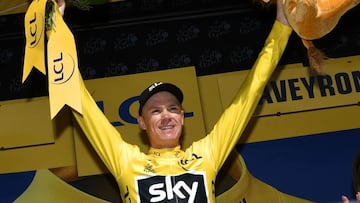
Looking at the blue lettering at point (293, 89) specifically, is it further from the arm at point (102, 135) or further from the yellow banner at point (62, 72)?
the yellow banner at point (62, 72)

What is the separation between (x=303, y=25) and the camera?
2.13m

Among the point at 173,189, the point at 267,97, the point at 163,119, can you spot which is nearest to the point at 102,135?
the point at 163,119

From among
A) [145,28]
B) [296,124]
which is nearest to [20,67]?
[145,28]

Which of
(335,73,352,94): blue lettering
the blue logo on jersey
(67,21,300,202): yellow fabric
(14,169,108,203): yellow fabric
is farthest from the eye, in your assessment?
(335,73,352,94): blue lettering

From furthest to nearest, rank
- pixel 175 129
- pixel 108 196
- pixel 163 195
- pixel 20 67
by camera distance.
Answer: pixel 20 67
pixel 108 196
pixel 175 129
pixel 163 195

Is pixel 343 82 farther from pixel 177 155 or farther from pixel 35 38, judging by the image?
pixel 35 38

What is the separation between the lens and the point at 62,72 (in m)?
2.04

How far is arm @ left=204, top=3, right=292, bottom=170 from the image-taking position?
2299mm

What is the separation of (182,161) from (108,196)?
54cm

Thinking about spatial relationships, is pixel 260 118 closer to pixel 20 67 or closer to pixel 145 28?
pixel 145 28

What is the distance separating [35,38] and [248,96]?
2.50 feet

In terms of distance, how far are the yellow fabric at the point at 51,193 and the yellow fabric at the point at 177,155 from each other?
1.30 feet

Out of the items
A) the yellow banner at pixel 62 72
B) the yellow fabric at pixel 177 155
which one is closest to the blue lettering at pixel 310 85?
the yellow fabric at pixel 177 155

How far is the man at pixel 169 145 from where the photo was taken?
7.02ft
